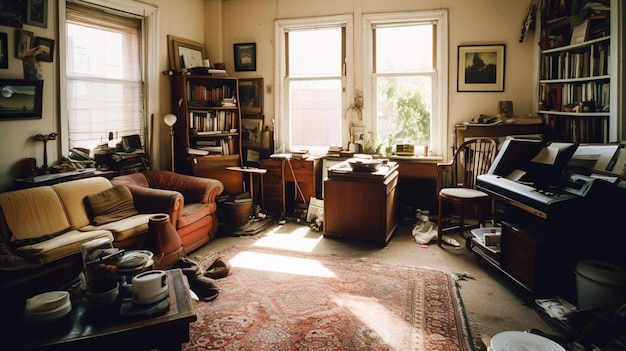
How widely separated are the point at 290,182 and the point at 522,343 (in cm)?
416

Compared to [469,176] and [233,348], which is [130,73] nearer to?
[233,348]

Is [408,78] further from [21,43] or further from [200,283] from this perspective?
[21,43]

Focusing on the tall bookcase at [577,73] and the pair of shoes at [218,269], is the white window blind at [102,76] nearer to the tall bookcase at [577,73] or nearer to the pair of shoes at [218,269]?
the pair of shoes at [218,269]

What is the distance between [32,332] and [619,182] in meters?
3.57

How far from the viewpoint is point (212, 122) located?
5.84m

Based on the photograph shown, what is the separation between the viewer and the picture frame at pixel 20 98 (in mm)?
3738

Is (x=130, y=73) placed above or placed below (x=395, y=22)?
below

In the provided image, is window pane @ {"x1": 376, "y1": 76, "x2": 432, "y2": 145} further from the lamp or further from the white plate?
the white plate

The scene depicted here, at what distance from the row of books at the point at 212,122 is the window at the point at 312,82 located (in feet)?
2.38

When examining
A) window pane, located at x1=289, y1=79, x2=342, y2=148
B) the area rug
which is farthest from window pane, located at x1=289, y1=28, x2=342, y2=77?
the area rug

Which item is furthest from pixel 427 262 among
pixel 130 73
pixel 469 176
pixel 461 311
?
pixel 130 73

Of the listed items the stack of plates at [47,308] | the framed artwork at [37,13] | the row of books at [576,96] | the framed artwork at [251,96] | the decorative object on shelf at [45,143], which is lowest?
the stack of plates at [47,308]

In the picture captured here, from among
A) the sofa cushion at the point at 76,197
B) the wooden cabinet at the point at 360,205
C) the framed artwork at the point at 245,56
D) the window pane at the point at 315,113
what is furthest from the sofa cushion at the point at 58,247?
the framed artwork at the point at 245,56

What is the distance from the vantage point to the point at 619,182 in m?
2.80
